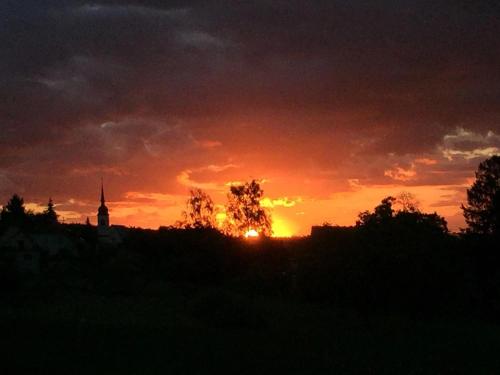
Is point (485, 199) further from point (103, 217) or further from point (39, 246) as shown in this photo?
point (103, 217)

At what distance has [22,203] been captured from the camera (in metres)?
123

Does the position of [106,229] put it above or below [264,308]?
above

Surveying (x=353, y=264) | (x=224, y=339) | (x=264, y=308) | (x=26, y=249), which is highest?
(x=26, y=249)

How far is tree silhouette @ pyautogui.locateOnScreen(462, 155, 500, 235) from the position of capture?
2502 inches

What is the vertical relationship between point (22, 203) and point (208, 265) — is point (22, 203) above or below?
above

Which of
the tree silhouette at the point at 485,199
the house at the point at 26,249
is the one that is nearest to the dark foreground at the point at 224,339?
the tree silhouette at the point at 485,199

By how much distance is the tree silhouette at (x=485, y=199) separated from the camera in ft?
209

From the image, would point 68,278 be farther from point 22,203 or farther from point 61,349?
point 22,203

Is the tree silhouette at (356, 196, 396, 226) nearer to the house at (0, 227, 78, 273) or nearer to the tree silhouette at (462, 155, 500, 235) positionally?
the tree silhouette at (462, 155, 500, 235)

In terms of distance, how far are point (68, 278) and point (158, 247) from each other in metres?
12.7

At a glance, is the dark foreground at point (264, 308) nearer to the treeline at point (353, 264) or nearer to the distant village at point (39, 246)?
the treeline at point (353, 264)

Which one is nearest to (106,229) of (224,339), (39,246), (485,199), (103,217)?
(103,217)

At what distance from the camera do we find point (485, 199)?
2581 inches

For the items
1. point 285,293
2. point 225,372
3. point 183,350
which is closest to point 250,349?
point 183,350
